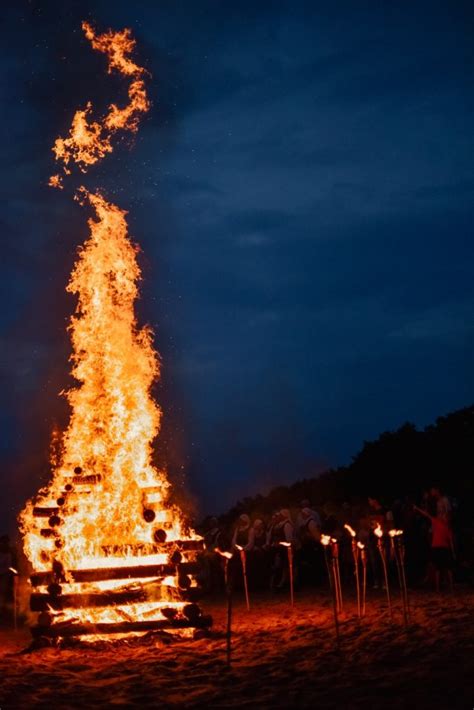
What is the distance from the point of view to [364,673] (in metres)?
9.61

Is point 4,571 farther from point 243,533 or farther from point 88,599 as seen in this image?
point 243,533

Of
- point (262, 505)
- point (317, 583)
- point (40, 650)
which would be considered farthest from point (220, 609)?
point (262, 505)

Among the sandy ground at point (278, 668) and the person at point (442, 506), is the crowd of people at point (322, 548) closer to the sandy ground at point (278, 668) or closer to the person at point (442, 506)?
the person at point (442, 506)

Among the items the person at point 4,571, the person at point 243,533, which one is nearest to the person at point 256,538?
the person at point 243,533

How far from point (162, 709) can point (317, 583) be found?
12021 millimetres

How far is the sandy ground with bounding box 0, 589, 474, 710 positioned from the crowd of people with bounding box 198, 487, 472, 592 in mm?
3399

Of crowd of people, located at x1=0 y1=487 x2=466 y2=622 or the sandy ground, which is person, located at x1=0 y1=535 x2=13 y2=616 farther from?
the sandy ground

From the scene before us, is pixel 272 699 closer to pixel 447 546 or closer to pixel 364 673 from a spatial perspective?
pixel 364 673

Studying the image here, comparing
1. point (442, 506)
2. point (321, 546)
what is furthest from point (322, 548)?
point (442, 506)

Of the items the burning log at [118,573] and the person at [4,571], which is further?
the person at [4,571]

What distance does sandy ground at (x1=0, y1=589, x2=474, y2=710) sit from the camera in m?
8.79

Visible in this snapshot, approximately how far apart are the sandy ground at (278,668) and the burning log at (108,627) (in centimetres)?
22

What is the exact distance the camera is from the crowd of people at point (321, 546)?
59.5 feet

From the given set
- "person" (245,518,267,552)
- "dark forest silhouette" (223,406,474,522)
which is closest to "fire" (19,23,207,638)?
"person" (245,518,267,552)
